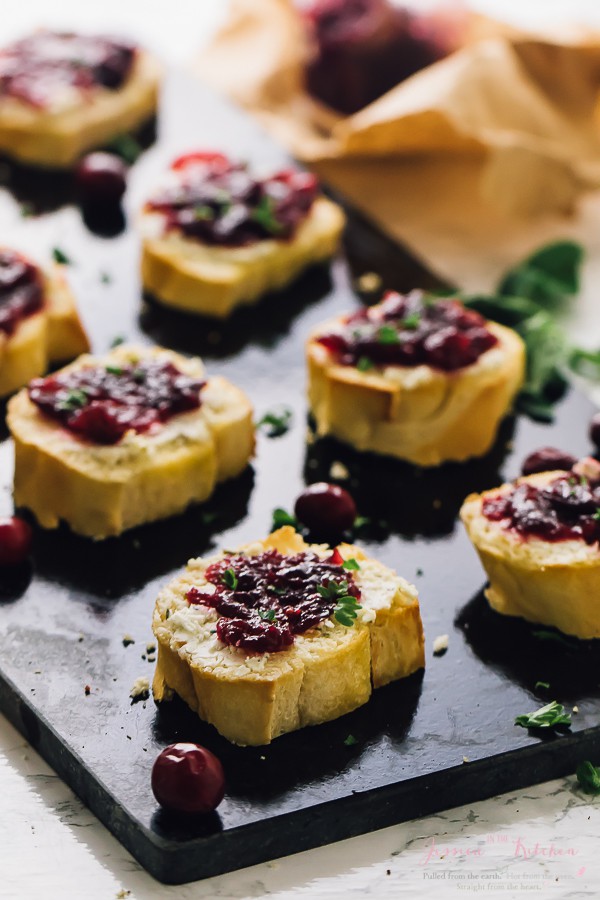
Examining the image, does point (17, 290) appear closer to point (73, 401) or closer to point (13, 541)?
point (73, 401)

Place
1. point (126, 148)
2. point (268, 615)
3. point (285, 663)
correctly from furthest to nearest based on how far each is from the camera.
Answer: point (126, 148) < point (268, 615) < point (285, 663)

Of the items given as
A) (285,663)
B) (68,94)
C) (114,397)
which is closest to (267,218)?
(68,94)

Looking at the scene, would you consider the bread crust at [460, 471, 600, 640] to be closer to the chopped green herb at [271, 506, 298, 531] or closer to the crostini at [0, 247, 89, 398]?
the chopped green herb at [271, 506, 298, 531]

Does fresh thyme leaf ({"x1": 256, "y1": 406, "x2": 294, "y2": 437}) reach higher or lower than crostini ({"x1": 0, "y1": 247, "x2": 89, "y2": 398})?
lower

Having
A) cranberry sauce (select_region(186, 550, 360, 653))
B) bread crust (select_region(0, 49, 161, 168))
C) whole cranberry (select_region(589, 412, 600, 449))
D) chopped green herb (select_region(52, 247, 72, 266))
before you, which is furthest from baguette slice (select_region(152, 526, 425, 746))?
bread crust (select_region(0, 49, 161, 168))

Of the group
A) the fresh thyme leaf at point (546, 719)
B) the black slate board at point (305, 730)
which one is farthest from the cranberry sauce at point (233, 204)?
the fresh thyme leaf at point (546, 719)

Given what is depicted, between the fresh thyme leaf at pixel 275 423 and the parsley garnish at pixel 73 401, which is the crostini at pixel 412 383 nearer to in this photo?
the fresh thyme leaf at pixel 275 423
